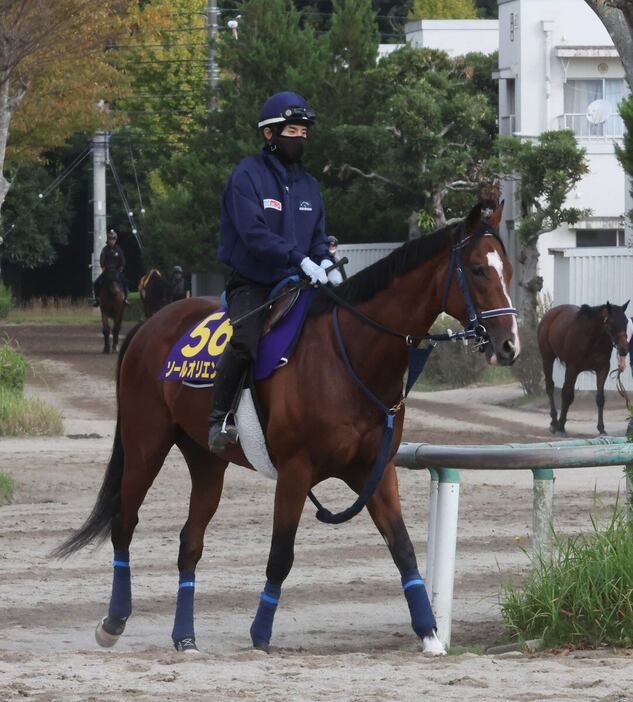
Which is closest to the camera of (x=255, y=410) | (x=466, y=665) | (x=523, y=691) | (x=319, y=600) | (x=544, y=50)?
(x=523, y=691)

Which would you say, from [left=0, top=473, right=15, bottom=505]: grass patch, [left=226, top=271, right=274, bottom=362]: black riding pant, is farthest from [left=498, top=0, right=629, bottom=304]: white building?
[left=226, top=271, right=274, bottom=362]: black riding pant

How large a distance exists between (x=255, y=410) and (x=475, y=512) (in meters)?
5.40

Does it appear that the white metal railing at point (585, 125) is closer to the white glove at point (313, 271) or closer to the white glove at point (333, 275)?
the white glove at point (333, 275)

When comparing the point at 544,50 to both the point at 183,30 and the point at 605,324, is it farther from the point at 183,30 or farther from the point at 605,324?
the point at 605,324

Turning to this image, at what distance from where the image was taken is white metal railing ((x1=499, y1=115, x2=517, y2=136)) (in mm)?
44406

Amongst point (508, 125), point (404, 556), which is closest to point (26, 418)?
point (404, 556)

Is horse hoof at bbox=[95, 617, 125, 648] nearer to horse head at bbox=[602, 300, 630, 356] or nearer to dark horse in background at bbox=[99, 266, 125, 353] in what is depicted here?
horse head at bbox=[602, 300, 630, 356]

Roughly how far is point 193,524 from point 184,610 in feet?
2.00

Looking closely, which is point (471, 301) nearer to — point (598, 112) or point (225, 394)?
point (225, 394)

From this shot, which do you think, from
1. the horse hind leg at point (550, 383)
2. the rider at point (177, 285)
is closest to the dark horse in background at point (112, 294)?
the rider at point (177, 285)

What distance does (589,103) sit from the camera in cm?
4556

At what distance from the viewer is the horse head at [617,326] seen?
19.3 meters

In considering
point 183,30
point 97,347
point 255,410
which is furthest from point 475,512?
point 183,30

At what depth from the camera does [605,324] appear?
19.6 m
